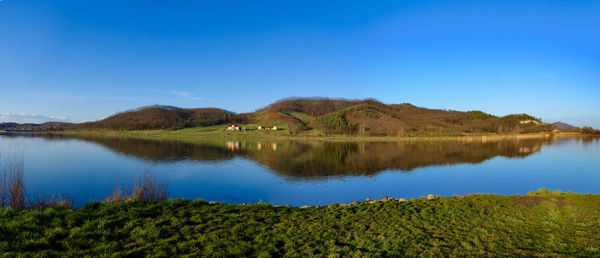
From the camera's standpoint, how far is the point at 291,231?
8.59 metres

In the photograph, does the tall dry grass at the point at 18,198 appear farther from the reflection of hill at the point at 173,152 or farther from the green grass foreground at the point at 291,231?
the reflection of hill at the point at 173,152

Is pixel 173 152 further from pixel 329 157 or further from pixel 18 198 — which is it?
pixel 18 198

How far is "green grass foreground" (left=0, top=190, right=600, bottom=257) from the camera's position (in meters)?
6.84

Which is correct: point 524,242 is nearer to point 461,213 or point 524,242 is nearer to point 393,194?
point 461,213

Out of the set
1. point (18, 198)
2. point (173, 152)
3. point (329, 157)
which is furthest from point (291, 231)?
point (173, 152)

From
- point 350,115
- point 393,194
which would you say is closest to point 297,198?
point 393,194

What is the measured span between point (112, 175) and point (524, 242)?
31.8 m

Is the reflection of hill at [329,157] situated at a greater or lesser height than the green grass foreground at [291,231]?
lesser

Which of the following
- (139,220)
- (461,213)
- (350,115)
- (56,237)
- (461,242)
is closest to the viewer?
(56,237)

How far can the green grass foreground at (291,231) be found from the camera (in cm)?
684

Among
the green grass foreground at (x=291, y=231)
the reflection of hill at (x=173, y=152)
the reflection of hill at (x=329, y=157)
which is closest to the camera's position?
the green grass foreground at (x=291, y=231)

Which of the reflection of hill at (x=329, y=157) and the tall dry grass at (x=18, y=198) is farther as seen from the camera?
the reflection of hill at (x=329, y=157)

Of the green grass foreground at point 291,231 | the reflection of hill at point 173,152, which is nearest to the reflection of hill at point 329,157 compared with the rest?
the reflection of hill at point 173,152

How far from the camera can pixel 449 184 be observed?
25969 millimetres
